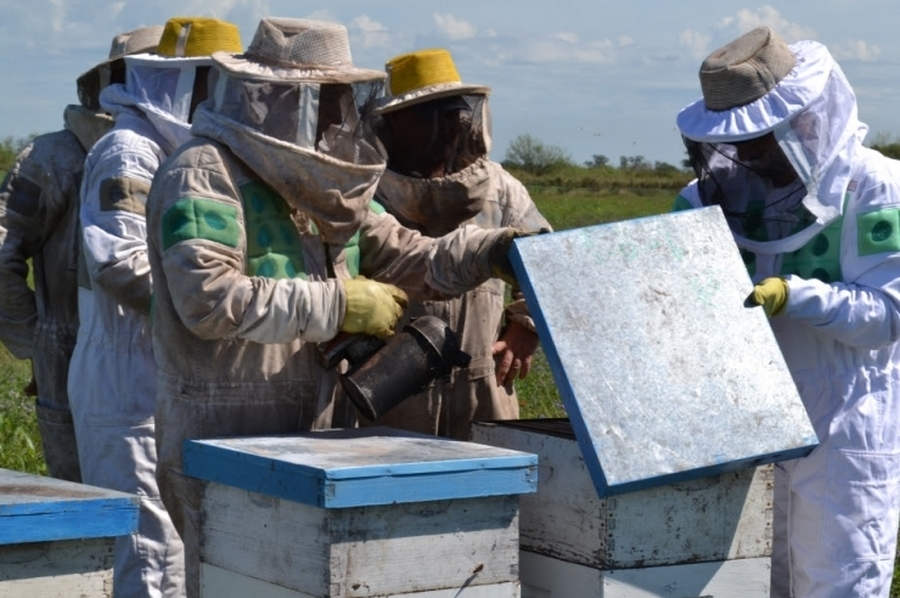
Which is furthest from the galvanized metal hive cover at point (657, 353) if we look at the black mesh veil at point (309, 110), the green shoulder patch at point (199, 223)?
the green shoulder patch at point (199, 223)

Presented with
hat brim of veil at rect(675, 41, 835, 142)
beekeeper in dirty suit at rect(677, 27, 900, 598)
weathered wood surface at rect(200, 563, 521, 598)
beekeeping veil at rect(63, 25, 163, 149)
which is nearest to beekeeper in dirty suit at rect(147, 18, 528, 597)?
weathered wood surface at rect(200, 563, 521, 598)

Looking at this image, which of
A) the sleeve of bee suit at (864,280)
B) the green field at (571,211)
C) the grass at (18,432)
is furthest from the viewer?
the green field at (571,211)

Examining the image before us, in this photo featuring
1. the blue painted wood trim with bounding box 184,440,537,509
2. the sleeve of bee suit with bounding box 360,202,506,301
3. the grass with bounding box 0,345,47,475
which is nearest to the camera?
the blue painted wood trim with bounding box 184,440,537,509

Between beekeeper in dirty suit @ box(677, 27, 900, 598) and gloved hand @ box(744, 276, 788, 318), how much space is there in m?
0.07

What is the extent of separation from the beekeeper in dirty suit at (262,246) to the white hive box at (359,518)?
26cm

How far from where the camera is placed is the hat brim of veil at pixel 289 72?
11.7 ft

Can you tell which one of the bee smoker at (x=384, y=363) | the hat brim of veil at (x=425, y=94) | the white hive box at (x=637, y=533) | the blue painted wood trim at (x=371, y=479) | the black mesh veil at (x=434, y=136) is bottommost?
the white hive box at (x=637, y=533)

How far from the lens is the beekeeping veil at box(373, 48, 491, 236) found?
4.50 meters

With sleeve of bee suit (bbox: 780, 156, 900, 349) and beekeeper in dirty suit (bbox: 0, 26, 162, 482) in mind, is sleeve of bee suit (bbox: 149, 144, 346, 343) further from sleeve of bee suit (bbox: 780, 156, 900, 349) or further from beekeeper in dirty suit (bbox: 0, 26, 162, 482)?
beekeeper in dirty suit (bbox: 0, 26, 162, 482)

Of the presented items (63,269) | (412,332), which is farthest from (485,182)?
(63,269)

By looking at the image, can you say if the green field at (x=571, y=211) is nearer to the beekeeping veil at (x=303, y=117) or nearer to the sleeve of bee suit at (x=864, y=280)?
the sleeve of bee suit at (x=864, y=280)

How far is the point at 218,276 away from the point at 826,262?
170cm

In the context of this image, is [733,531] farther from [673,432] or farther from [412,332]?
[412,332]

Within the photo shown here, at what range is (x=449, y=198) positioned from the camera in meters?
4.50
